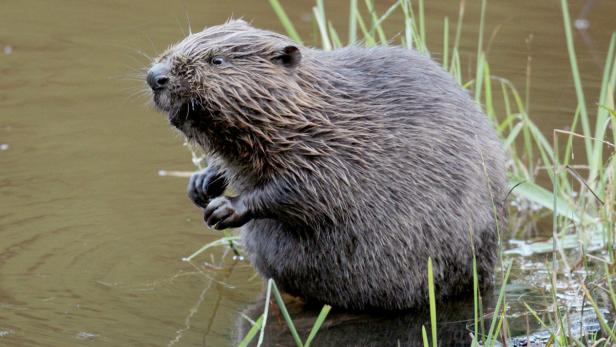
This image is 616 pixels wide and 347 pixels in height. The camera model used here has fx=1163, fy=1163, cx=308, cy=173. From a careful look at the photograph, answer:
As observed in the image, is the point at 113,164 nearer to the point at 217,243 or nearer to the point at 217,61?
the point at 217,243

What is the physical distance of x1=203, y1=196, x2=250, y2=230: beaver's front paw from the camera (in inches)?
178

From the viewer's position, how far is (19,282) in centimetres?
492

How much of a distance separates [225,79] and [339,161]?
59cm

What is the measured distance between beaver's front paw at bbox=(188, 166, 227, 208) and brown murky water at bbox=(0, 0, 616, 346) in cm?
40

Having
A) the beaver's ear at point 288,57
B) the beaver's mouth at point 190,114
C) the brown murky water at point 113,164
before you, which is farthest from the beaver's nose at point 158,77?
the brown murky water at point 113,164

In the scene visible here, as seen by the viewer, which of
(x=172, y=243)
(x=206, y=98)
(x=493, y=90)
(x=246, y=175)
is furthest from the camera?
(x=493, y=90)

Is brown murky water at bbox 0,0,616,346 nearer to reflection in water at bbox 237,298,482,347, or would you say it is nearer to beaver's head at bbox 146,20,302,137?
reflection in water at bbox 237,298,482,347

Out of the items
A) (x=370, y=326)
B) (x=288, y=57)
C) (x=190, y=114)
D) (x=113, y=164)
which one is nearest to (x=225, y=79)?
(x=190, y=114)

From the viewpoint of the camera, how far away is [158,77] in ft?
14.0

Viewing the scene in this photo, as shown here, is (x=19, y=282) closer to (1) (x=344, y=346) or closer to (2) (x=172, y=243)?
(2) (x=172, y=243)

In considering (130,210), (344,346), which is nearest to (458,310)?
(344,346)

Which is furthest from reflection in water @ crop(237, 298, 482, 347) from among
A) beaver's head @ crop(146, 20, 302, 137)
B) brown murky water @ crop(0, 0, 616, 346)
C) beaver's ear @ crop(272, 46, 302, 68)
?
beaver's ear @ crop(272, 46, 302, 68)

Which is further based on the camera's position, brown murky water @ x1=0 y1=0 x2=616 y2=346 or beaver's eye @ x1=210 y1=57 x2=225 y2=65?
brown murky water @ x1=0 y1=0 x2=616 y2=346

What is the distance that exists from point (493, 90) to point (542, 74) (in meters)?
0.45
